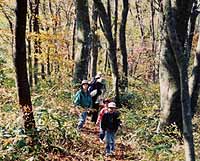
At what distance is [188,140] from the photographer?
669 cm

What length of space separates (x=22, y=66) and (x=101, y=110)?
10.2ft

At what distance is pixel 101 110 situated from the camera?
1039 centimetres

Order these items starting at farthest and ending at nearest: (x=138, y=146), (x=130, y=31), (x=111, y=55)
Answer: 1. (x=130, y=31)
2. (x=111, y=55)
3. (x=138, y=146)

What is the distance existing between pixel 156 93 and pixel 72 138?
11507 mm

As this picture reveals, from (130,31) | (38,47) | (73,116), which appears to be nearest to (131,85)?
(38,47)

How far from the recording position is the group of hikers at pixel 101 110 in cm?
1009

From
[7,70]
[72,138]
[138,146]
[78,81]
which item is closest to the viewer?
[72,138]

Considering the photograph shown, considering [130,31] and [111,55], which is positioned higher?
[130,31]

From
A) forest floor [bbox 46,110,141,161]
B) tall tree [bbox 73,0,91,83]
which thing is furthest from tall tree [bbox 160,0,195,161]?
tall tree [bbox 73,0,91,83]

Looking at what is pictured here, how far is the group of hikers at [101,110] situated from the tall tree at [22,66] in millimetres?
2169

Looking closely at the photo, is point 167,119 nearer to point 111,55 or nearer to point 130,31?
point 111,55

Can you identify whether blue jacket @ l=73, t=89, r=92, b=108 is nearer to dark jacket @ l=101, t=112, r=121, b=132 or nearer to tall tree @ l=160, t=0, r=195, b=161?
dark jacket @ l=101, t=112, r=121, b=132

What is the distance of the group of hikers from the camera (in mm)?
10092

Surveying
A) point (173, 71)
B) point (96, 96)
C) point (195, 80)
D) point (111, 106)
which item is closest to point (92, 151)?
point (111, 106)
